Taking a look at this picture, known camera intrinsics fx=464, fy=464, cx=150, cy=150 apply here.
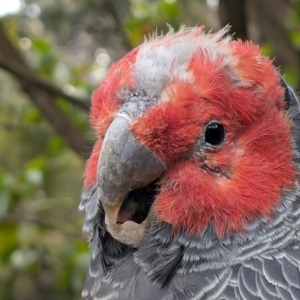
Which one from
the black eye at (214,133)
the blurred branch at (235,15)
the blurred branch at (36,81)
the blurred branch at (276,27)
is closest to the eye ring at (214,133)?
the black eye at (214,133)

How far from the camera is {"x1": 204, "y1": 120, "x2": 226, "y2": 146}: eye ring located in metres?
0.86

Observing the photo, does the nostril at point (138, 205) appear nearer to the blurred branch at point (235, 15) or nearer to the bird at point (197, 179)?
the bird at point (197, 179)

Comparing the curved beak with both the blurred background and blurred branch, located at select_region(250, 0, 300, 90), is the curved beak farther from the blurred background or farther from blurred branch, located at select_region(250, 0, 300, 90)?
blurred branch, located at select_region(250, 0, 300, 90)

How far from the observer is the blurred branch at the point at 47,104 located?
2.02 m

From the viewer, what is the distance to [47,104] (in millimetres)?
2057

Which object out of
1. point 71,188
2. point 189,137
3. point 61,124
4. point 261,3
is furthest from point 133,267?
point 71,188

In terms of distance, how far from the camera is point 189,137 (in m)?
0.84

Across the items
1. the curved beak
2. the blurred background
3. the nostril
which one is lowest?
the nostril

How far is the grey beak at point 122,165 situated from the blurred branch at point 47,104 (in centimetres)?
117

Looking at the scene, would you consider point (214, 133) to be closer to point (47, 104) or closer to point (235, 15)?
point (235, 15)

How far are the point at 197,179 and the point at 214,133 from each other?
93 millimetres

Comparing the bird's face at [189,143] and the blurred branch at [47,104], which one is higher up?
the blurred branch at [47,104]

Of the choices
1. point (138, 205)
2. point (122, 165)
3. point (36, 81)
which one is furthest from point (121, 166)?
point (36, 81)

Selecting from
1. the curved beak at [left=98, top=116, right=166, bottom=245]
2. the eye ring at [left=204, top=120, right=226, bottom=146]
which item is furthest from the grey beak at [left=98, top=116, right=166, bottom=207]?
the eye ring at [left=204, top=120, right=226, bottom=146]
